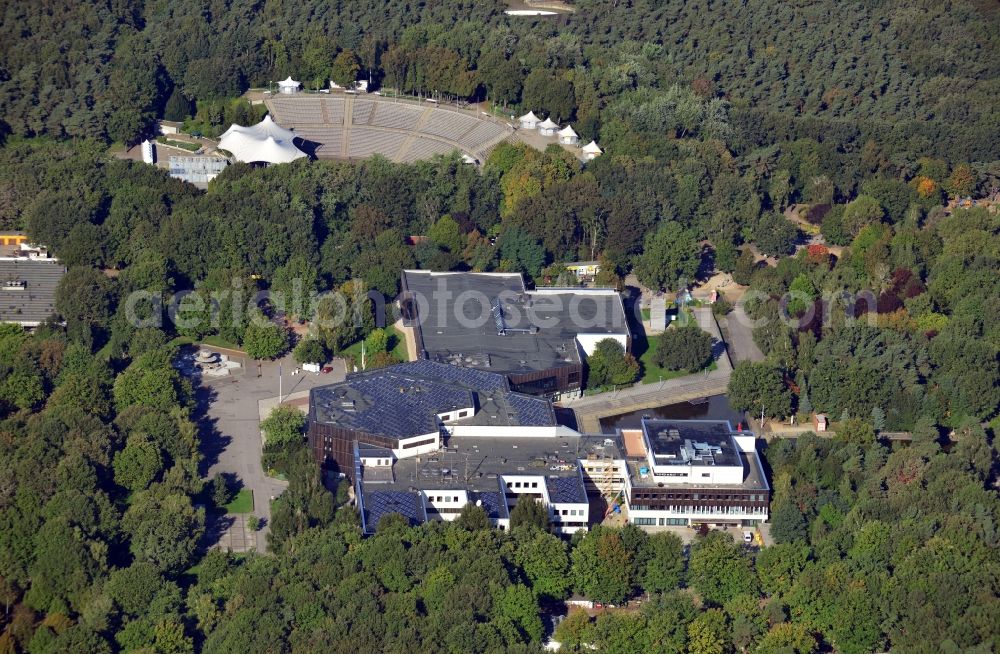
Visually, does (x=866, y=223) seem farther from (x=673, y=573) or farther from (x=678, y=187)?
(x=673, y=573)

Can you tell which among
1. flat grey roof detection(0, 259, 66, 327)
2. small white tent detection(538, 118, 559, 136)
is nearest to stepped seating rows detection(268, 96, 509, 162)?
small white tent detection(538, 118, 559, 136)

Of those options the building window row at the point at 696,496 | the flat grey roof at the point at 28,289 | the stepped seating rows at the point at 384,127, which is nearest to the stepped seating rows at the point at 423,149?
the stepped seating rows at the point at 384,127

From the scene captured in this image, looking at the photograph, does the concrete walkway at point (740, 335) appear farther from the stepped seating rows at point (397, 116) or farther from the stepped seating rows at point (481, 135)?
the stepped seating rows at point (397, 116)

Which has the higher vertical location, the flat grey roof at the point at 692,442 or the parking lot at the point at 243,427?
the flat grey roof at the point at 692,442

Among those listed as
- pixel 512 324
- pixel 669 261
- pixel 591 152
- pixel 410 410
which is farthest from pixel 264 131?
pixel 410 410

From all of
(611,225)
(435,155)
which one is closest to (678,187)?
(611,225)

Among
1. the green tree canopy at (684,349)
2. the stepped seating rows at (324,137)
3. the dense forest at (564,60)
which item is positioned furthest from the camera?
the dense forest at (564,60)

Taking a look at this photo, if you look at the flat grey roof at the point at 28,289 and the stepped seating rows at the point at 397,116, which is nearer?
the flat grey roof at the point at 28,289
